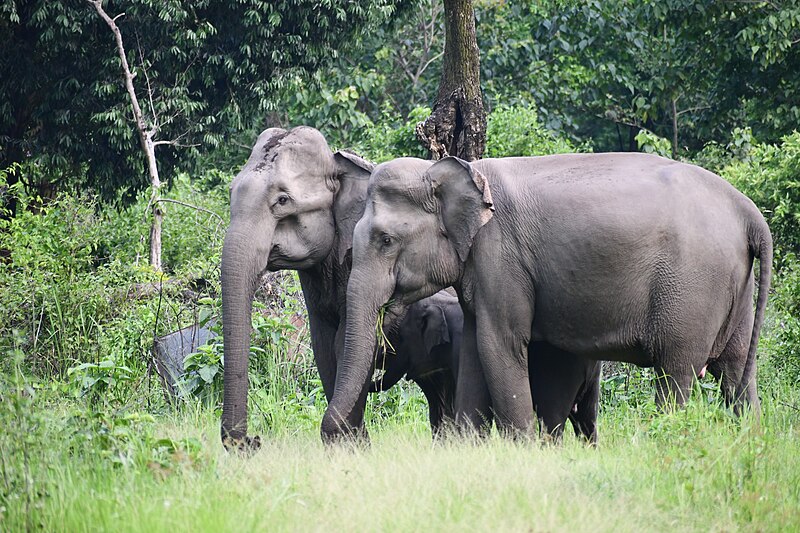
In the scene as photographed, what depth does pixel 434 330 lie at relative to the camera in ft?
26.9

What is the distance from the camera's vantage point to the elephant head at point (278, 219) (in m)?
7.32

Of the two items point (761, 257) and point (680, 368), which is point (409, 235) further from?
point (761, 257)

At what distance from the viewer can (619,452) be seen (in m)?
6.93

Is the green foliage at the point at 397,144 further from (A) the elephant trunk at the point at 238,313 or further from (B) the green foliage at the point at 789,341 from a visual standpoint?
(A) the elephant trunk at the point at 238,313

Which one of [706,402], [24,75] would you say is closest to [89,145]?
[24,75]

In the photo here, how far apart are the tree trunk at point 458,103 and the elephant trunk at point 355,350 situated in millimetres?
3474

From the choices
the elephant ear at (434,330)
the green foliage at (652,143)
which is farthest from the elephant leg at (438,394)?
the green foliage at (652,143)

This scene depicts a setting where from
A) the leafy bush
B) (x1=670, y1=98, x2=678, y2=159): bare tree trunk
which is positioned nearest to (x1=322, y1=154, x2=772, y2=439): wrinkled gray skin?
the leafy bush

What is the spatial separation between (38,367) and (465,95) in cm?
442

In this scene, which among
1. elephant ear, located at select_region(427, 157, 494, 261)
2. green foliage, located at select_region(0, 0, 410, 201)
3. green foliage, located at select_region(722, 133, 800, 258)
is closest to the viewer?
elephant ear, located at select_region(427, 157, 494, 261)

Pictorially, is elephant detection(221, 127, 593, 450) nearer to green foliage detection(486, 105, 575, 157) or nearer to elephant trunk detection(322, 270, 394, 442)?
elephant trunk detection(322, 270, 394, 442)

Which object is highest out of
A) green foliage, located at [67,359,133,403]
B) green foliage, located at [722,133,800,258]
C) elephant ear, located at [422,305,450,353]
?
green foliage, located at [722,133,800,258]

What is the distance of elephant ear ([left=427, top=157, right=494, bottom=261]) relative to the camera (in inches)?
294

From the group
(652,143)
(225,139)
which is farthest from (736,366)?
(652,143)
